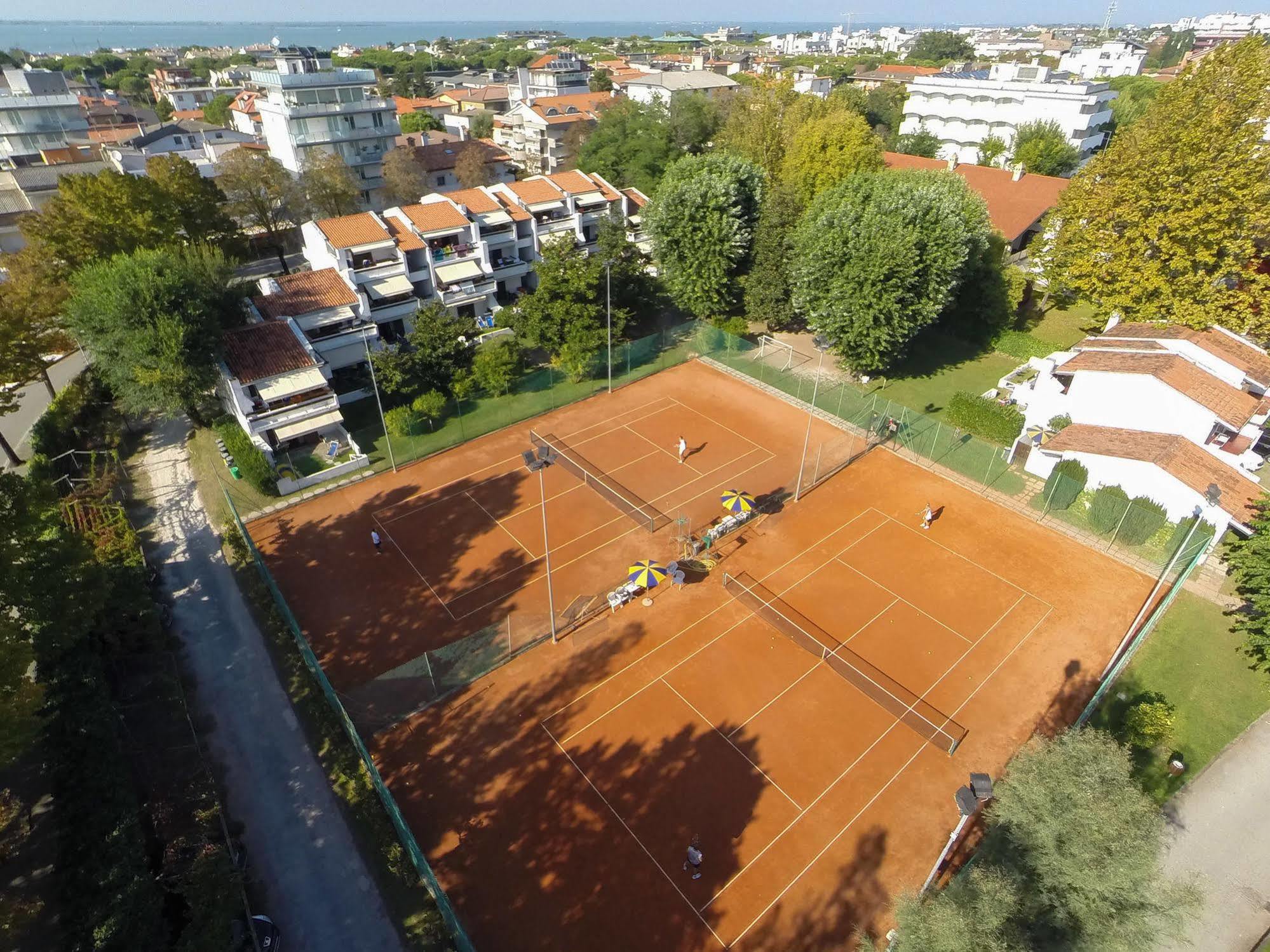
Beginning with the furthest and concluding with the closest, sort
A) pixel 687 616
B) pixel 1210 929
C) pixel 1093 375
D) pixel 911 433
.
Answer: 1. pixel 911 433
2. pixel 1093 375
3. pixel 687 616
4. pixel 1210 929

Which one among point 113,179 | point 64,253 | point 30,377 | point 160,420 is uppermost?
point 113,179

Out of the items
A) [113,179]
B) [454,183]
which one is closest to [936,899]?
[113,179]

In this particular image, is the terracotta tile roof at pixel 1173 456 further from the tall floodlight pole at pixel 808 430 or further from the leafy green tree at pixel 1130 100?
the leafy green tree at pixel 1130 100

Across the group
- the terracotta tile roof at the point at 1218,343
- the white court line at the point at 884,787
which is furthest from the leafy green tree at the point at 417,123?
the white court line at the point at 884,787

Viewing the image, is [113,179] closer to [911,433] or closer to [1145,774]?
[911,433]

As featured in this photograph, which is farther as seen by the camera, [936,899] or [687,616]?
[687,616]

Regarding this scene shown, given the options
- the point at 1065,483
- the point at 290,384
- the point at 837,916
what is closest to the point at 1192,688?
the point at 1065,483

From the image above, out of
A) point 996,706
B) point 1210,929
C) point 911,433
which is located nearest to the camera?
point 1210,929
